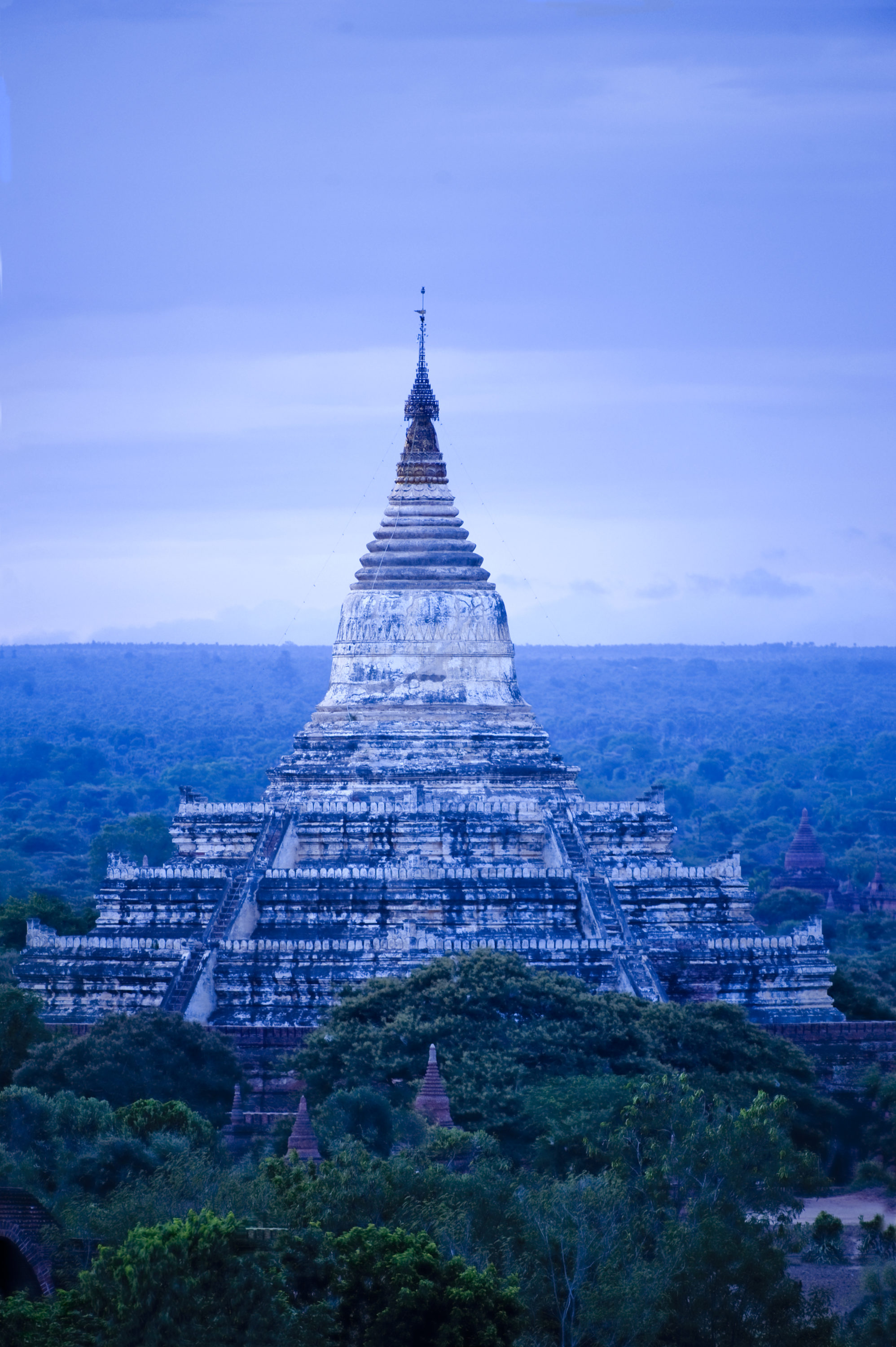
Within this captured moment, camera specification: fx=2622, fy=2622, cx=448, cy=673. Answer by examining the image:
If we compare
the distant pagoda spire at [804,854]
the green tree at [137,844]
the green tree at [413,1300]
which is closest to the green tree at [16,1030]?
the green tree at [413,1300]

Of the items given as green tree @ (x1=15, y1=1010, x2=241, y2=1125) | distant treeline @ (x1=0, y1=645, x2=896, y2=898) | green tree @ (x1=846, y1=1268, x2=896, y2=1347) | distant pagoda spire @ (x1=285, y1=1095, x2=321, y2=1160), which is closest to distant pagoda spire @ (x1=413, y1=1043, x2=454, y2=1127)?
distant pagoda spire @ (x1=285, y1=1095, x2=321, y2=1160)

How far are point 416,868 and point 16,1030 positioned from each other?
7.39m

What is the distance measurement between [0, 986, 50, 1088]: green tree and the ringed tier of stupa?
2.98 metres

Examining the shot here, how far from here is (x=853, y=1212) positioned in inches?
1053

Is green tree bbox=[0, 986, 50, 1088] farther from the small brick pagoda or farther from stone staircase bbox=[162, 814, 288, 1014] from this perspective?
the small brick pagoda

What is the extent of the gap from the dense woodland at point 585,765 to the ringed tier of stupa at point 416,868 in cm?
228

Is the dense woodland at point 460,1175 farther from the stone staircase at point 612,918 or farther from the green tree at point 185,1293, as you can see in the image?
the stone staircase at point 612,918

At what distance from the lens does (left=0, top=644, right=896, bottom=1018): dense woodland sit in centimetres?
6128

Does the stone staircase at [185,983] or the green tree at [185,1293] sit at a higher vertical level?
the stone staircase at [185,983]

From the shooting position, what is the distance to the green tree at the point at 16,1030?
2798 cm

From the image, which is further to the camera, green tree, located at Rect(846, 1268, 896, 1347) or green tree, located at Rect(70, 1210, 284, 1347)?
green tree, located at Rect(846, 1268, 896, 1347)

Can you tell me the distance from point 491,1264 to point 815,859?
145 feet

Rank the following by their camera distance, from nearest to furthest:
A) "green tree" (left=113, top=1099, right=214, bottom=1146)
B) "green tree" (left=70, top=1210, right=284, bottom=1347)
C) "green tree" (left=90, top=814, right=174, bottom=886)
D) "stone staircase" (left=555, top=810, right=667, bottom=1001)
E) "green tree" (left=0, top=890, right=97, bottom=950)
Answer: "green tree" (left=70, top=1210, right=284, bottom=1347) → "green tree" (left=113, top=1099, right=214, bottom=1146) → "stone staircase" (left=555, top=810, right=667, bottom=1001) → "green tree" (left=0, top=890, right=97, bottom=950) → "green tree" (left=90, top=814, right=174, bottom=886)

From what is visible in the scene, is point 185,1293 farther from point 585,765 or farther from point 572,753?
point 572,753
